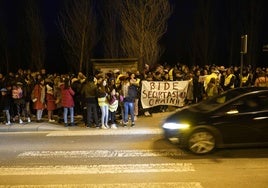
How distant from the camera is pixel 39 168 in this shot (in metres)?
9.81

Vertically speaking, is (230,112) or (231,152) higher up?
(230,112)

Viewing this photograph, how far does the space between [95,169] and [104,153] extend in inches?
65.5

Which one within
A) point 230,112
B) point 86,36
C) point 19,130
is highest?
point 86,36

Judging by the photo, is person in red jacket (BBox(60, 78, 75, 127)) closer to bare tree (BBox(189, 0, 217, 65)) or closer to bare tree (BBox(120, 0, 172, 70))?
bare tree (BBox(120, 0, 172, 70))

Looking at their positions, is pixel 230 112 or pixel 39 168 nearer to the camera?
pixel 39 168

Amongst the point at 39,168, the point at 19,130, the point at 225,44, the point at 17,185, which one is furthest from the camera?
the point at 225,44

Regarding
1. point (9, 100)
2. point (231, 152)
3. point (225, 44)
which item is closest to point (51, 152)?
point (231, 152)

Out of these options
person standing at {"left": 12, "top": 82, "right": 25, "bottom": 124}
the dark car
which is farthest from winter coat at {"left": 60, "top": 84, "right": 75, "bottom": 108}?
the dark car

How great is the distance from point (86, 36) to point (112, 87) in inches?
616

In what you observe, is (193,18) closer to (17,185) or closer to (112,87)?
(112,87)

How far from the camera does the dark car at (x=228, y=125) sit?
35.0 feet

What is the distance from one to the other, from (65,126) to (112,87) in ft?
7.43

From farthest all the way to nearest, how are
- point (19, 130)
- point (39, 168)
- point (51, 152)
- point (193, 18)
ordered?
point (193, 18), point (19, 130), point (51, 152), point (39, 168)

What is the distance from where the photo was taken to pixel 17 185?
853 cm
